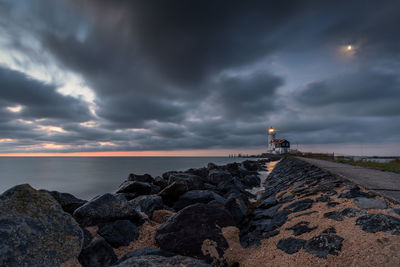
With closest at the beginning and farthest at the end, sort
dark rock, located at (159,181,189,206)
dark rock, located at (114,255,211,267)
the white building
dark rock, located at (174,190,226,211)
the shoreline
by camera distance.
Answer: dark rock, located at (114,255,211,267) → the shoreline → dark rock, located at (174,190,226,211) → dark rock, located at (159,181,189,206) → the white building

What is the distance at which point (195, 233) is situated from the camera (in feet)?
12.1

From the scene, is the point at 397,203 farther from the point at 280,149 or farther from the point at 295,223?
the point at 280,149

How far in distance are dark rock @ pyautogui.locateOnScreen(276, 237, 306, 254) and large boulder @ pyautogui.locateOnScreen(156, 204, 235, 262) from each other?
38.1 inches

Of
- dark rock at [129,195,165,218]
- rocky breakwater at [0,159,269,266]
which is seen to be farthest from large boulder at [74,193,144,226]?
dark rock at [129,195,165,218]

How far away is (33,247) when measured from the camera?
2629 mm

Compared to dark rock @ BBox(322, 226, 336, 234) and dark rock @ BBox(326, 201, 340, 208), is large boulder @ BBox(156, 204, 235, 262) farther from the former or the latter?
dark rock @ BBox(326, 201, 340, 208)

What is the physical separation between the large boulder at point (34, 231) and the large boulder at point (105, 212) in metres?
0.94

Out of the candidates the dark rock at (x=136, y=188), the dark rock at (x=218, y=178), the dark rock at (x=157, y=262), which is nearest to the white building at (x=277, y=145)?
the dark rock at (x=218, y=178)

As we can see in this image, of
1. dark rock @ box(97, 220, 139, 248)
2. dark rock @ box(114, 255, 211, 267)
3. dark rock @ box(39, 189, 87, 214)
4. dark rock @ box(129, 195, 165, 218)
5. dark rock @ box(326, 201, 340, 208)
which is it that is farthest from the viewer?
dark rock @ box(129, 195, 165, 218)

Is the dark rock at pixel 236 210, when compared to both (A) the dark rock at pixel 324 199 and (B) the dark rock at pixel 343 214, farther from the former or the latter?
(B) the dark rock at pixel 343 214

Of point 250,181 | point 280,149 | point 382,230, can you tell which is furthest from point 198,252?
point 280,149

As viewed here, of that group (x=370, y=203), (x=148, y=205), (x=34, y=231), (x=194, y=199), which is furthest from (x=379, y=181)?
(x=34, y=231)

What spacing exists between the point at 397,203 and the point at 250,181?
41.5 ft

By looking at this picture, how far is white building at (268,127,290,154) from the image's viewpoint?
8812cm
